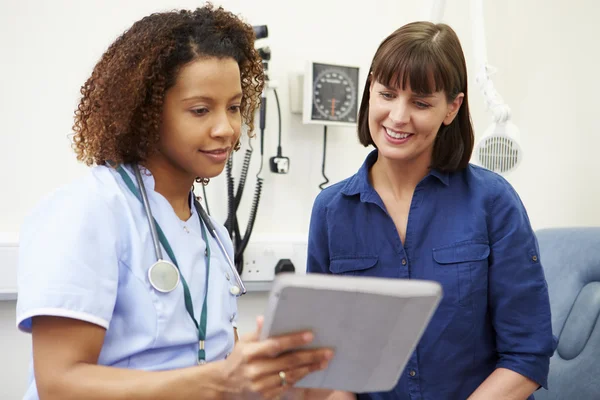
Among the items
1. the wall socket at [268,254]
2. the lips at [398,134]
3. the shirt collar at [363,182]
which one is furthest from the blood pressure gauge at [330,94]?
the lips at [398,134]

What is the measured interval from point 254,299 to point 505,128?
0.95 metres

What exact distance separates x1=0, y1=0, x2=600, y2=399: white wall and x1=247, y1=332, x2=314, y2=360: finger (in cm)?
129

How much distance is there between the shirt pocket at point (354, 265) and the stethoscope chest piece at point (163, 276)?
1.64ft

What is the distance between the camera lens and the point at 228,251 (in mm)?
1172

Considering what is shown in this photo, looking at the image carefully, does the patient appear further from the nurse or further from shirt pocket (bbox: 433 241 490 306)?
the nurse

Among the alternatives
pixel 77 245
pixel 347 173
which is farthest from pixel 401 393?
pixel 347 173

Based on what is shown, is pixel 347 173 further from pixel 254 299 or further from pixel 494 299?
pixel 494 299

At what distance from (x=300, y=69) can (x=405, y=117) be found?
935 millimetres

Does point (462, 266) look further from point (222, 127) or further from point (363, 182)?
point (222, 127)

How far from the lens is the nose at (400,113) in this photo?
48.3 inches

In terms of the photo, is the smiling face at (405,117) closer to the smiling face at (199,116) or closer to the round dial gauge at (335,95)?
the smiling face at (199,116)

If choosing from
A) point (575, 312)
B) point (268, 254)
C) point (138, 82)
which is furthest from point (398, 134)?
point (268, 254)

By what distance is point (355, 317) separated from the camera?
76cm

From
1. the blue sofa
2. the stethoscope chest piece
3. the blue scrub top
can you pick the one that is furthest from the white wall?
the stethoscope chest piece
